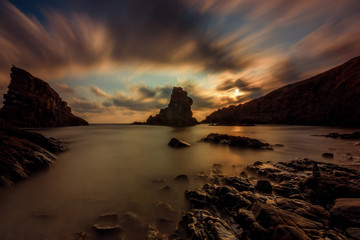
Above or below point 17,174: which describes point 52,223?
below

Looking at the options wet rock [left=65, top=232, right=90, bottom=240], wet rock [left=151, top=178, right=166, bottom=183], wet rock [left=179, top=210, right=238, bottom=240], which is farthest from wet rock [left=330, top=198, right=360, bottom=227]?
wet rock [left=65, top=232, right=90, bottom=240]

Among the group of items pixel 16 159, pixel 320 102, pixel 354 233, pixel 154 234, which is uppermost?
pixel 320 102

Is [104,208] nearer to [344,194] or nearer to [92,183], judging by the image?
[92,183]

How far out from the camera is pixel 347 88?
159ft

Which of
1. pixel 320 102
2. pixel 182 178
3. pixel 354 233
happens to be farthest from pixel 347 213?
pixel 320 102

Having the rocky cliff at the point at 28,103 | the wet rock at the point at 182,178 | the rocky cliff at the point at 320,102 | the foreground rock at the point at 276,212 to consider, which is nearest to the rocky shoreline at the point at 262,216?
the foreground rock at the point at 276,212

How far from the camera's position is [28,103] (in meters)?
56.8

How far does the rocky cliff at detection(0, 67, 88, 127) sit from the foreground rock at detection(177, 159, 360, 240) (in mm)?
85011

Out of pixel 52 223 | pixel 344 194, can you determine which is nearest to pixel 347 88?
pixel 344 194

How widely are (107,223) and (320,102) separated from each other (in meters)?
89.0

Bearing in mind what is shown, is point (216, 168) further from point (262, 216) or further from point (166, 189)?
point (262, 216)

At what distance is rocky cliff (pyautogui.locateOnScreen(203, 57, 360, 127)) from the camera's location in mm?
45291

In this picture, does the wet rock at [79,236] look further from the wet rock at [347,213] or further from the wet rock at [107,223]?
the wet rock at [347,213]

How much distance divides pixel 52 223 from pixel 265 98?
11243cm
